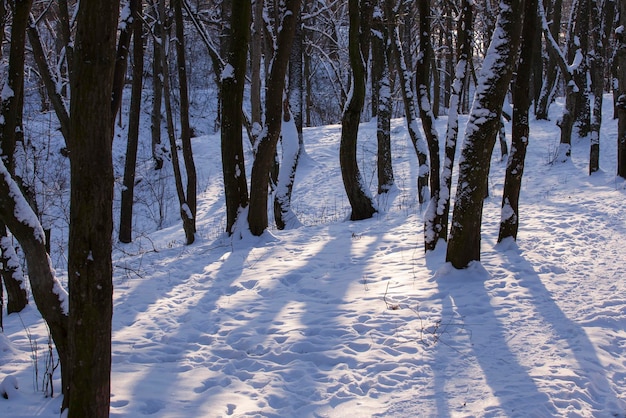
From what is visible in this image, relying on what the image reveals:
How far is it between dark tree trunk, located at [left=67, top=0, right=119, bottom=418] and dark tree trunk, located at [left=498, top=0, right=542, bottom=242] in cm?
531

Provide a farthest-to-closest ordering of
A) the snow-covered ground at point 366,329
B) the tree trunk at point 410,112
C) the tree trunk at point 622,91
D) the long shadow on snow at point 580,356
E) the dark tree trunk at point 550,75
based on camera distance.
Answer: the dark tree trunk at point 550,75
the tree trunk at point 622,91
the tree trunk at point 410,112
the snow-covered ground at point 366,329
the long shadow on snow at point 580,356

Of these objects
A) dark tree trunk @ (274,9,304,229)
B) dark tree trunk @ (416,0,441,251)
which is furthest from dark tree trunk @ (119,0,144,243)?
dark tree trunk @ (416,0,441,251)

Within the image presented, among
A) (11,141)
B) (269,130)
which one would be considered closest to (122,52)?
(11,141)

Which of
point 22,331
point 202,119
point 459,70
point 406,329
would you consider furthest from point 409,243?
point 202,119

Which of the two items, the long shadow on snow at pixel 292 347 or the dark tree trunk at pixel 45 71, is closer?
the long shadow on snow at pixel 292 347

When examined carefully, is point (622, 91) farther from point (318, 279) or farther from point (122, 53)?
point (122, 53)

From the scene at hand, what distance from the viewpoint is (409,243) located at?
7766 mm

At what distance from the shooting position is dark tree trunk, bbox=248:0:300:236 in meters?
8.05

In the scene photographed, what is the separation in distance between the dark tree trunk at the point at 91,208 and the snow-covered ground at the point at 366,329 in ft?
2.81

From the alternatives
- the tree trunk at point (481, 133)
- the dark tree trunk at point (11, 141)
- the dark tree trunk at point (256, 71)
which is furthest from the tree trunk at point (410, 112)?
the dark tree trunk at point (11, 141)

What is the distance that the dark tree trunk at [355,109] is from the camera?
30.1 feet

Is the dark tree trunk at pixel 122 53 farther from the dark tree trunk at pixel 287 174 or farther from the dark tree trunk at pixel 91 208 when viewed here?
the dark tree trunk at pixel 91 208

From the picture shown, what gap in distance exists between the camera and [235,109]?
8391 millimetres

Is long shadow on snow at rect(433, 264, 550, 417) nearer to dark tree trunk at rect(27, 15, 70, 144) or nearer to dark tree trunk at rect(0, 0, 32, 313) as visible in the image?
dark tree trunk at rect(0, 0, 32, 313)
